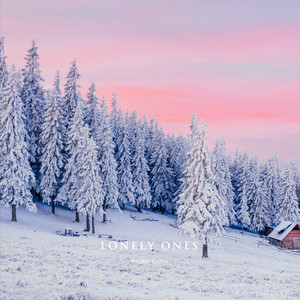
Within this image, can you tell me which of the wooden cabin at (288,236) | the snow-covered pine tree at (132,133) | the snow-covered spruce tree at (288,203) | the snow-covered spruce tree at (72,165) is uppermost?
the snow-covered pine tree at (132,133)

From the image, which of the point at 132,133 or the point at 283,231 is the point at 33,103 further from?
the point at 283,231

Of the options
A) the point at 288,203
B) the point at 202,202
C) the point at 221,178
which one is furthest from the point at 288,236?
the point at 202,202

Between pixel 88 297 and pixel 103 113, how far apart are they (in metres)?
35.0

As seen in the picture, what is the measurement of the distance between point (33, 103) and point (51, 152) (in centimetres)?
839

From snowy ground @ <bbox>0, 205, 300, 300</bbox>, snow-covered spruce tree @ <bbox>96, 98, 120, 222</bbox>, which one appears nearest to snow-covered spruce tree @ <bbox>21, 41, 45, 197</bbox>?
snow-covered spruce tree @ <bbox>96, 98, 120, 222</bbox>

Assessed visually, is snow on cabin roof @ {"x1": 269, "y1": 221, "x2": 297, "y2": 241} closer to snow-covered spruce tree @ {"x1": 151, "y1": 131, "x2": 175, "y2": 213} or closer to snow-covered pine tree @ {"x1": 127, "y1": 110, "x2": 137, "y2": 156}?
snow-covered spruce tree @ {"x1": 151, "y1": 131, "x2": 175, "y2": 213}

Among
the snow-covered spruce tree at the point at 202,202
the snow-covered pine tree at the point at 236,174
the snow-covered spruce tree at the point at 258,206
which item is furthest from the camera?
the snow-covered pine tree at the point at 236,174

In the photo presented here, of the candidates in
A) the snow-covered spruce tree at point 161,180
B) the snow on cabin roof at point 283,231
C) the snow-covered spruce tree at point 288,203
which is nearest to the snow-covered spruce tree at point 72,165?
the snow-covered spruce tree at point 161,180

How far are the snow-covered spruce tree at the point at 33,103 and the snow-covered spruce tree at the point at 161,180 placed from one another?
2423cm

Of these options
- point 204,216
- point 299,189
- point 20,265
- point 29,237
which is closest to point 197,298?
point 20,265

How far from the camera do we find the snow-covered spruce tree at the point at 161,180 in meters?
58.7

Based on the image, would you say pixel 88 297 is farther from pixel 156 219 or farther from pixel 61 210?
pixel 156 219

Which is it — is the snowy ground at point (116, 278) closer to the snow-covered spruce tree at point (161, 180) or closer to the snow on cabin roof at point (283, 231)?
the snow on cabin roof at point (283, 231)

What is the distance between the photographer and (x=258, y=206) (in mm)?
59688
